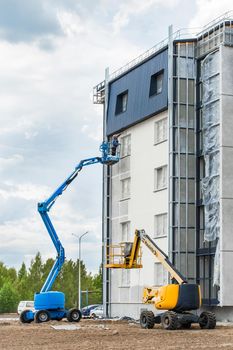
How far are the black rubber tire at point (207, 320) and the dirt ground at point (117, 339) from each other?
1.39ft

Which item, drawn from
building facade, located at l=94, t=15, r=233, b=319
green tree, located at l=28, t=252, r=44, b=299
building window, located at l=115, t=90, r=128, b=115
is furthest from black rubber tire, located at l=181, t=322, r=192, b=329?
green tree, located at l=28, t=252, r=44, b=299

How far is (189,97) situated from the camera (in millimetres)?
51094

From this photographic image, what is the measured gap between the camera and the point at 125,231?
56.6 metres

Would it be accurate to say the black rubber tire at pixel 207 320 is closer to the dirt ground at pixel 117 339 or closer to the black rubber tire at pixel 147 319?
the dirt ground at pixel 117 339

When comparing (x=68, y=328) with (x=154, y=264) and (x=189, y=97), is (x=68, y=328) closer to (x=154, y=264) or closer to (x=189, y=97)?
(x=154, y=264)

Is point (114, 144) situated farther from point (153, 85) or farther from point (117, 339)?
point (117, 339)

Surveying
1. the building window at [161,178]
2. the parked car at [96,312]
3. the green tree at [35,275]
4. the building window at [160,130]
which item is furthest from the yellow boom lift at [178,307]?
the green tree at [35,275]

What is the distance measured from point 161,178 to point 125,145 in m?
5.72

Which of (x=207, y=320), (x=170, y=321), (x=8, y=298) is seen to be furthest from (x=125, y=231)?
(x=8, y=298)

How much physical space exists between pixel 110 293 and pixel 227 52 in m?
19.9

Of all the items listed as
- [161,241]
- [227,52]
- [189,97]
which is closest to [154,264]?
[161,241]

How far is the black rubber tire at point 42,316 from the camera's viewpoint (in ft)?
154

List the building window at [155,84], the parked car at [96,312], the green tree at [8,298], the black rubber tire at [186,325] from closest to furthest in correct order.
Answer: the black rubber tire at [186,325] < the building window at [155,84] < the parked car at [96,312] < the green tree at [8,298]

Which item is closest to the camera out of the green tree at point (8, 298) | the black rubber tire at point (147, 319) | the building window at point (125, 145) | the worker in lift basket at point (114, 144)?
the black rubber tire at point (147, 319)
